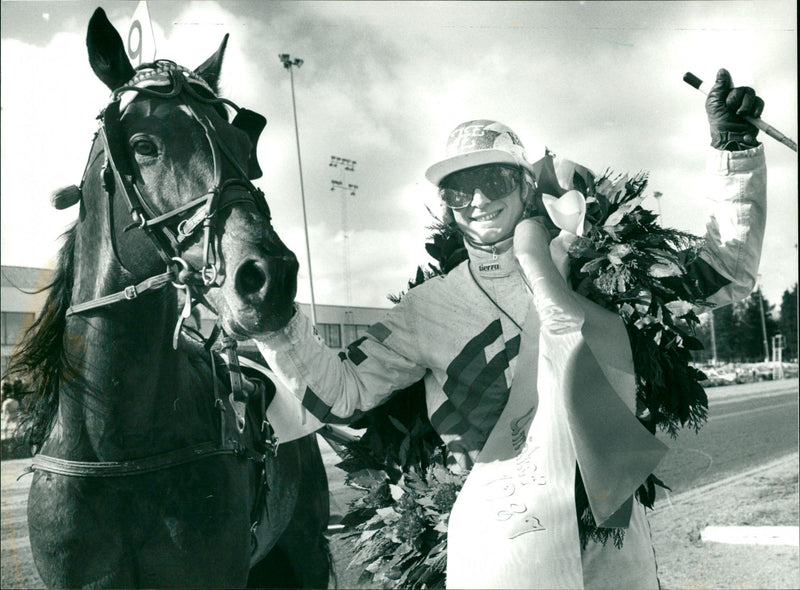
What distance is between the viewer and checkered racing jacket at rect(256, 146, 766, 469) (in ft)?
6.50

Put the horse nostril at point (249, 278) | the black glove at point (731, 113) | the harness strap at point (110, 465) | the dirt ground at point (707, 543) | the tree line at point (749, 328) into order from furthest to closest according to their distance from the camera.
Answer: the tree line at point (749, 328), the dirt ground at point (707, 543), the harness strap at point (110, 465), the black glove at point (731, 113), the horse nostril at point (249, 278)

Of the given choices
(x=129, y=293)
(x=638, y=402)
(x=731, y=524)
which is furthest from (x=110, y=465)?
(x=731, y=524)

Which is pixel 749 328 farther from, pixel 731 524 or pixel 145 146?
pixel 145 146

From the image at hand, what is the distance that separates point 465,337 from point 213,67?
1214 millimetres

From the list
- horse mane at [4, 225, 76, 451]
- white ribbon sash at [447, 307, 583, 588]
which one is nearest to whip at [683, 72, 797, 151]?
white ribbon sash at [447, 307, 583, 588]

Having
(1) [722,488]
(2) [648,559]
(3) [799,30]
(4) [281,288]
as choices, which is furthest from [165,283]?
(1) [722,488]

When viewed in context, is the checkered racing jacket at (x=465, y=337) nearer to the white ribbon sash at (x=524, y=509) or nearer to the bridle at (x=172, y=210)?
the white ribbon sash at (x=524, y=509)

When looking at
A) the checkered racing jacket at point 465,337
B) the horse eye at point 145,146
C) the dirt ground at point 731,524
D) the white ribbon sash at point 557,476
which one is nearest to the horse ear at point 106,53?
the horse eye at point 145,146

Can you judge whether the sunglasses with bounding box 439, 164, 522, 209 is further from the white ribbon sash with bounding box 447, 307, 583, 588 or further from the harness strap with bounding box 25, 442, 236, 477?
the harness strap with bounding box 25, 442, 236, 477

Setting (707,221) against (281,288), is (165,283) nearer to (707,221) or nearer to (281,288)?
(281,288)

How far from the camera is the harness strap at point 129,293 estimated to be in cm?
196

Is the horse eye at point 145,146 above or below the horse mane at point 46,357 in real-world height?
above

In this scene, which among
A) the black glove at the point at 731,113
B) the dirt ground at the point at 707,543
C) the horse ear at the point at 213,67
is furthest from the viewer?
the dirt ground at the point at 707,543

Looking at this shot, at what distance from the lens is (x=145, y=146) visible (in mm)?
1960
